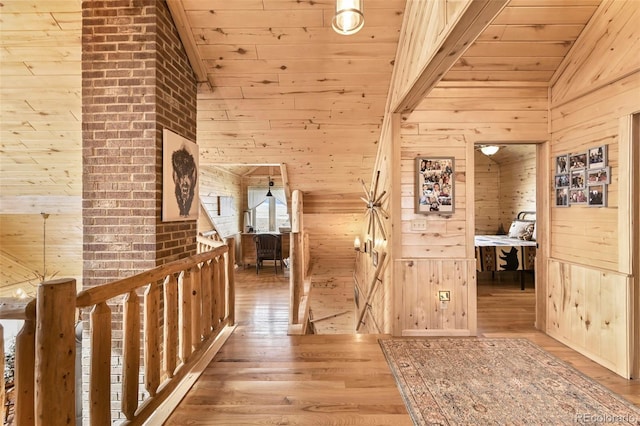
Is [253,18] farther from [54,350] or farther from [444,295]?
[444,295]

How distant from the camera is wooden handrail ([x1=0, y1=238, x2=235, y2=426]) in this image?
1.11m

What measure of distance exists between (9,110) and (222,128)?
2.18 metres

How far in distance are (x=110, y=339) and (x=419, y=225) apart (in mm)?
2583

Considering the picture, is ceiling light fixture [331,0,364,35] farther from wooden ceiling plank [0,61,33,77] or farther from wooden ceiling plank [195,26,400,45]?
wooden ceiling plank [0,61,33,77]

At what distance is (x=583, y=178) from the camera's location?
2.61m

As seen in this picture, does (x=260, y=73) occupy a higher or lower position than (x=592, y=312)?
higher

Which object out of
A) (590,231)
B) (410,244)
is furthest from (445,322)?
(590,231)

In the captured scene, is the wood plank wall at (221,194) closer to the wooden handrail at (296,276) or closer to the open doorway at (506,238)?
the wooden handrail at (296,276)

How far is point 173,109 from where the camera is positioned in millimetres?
2596

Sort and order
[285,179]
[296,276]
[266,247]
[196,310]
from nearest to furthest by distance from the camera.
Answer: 1. [196,310]
2. [296,276]
3. [285,179]
4. [266,247]

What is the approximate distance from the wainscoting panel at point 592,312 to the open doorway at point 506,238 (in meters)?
0.50

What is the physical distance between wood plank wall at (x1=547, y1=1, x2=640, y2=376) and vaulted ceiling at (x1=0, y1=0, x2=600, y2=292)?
282 mm

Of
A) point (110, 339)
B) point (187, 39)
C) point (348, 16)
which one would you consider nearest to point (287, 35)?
point (187, 39)

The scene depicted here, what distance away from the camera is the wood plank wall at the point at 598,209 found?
2.24 meters
